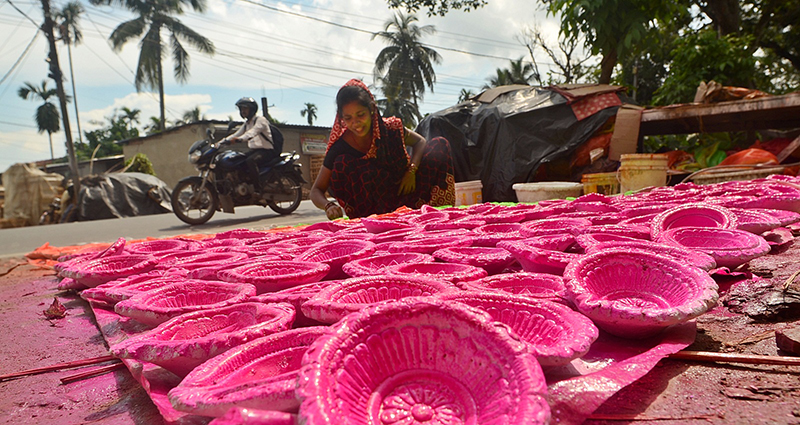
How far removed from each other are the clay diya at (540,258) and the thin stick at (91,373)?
1.07 m

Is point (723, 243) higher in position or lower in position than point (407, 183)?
lower

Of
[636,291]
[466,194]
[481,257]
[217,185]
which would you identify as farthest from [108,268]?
[217,185]

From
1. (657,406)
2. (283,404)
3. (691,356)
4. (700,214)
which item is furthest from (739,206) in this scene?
(283,404)

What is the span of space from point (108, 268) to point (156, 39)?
19717mm

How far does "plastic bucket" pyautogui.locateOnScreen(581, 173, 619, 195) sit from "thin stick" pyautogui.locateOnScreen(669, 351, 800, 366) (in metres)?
5.30

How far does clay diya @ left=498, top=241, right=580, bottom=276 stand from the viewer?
1.23 m

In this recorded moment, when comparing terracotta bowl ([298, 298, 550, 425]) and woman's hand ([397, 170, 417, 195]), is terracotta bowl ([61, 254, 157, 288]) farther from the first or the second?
woman's hand ([397, 170, 417, 195])

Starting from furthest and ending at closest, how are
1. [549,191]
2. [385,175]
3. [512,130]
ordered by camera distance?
[512,130] → [549,191] → [385,175]

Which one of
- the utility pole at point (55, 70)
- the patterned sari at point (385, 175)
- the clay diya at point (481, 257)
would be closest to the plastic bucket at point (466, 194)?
the patterned sari at point (385, 175)

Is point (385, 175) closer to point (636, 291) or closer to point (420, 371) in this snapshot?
point (636, 291)

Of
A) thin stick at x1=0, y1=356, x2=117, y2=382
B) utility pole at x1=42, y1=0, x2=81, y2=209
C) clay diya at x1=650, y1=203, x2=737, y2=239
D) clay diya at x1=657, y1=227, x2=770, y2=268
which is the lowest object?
thin stick at x1=0, y1=356, x2=117, y2=382

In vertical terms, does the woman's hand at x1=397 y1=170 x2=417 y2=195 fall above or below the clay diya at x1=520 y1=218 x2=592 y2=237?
above

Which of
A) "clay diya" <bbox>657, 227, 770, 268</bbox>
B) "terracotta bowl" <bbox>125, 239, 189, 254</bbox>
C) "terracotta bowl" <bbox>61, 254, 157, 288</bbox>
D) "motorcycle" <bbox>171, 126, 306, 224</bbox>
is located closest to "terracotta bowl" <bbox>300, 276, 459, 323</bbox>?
"clay diya" <bbox>657, 227, 770, 268</bbox>

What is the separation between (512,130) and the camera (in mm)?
6980
